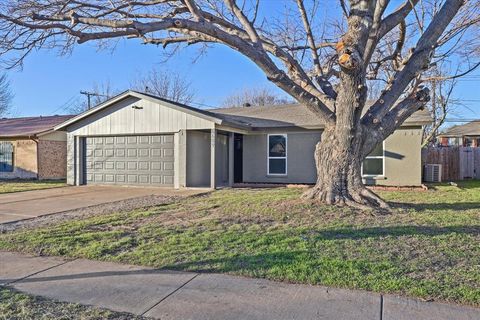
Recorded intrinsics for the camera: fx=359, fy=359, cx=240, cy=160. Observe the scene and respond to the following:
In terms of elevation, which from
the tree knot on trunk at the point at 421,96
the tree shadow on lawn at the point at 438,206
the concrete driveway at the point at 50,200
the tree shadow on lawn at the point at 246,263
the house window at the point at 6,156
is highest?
the tree knot on trunk at the point at 421,96

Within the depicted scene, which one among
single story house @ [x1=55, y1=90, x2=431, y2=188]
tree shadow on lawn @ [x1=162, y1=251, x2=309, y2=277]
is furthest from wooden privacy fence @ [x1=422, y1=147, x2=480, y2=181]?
tree shadow on lawn @ [x1=162, y1=251, x2=309, y2=277]

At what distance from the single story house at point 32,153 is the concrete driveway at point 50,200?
5861mm

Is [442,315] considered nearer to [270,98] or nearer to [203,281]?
[203,281]

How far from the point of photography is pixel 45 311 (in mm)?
3443

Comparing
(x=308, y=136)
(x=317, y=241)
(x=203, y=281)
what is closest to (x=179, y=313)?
(x=203, y=281)

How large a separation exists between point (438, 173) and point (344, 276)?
14.4 meters

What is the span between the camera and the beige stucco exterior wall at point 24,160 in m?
19.1

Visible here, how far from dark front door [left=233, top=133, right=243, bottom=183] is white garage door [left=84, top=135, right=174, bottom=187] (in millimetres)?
3516

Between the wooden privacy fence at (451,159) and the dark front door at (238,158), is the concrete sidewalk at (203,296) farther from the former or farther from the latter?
the wooden privacy fence at (451,159)

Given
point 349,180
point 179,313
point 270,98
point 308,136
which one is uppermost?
point 270,98

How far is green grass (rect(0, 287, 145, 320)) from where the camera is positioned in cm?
332

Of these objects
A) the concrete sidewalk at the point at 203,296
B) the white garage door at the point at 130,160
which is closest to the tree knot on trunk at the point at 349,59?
the concrete sidewalk at the point at 203,296

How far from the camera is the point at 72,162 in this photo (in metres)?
16.5

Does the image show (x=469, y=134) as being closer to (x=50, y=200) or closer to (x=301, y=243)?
(x=301, y=243)
